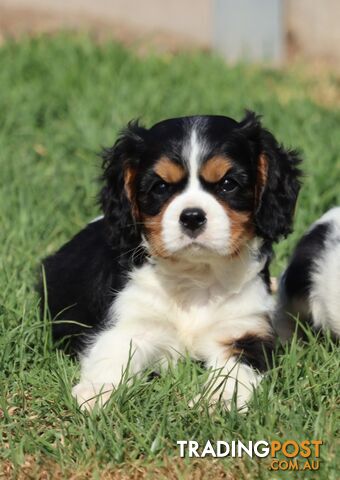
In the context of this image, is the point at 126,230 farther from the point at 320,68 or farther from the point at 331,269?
the point at 320,68

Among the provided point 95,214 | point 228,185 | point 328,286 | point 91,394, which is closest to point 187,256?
point 228,185

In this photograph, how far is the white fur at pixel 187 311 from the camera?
4.29m

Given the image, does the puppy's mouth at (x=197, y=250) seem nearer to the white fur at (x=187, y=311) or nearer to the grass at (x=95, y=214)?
the white fur at (x=187, y=311)

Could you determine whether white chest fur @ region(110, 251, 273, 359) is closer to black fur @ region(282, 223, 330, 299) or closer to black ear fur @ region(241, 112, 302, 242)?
black ear fur @ region(241, 112, 302, 242)

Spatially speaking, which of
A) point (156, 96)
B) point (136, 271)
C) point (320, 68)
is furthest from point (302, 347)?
point (320, 68)

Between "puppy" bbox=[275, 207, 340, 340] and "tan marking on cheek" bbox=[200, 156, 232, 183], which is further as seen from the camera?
"puppy" bbox=[275, 207, 340, 340]

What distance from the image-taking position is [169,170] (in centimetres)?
402

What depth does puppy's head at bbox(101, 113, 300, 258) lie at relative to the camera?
3.93 m

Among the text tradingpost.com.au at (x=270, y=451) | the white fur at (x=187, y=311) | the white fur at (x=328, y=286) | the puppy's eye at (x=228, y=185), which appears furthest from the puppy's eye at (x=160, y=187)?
the white fur at (x=328, y=286)

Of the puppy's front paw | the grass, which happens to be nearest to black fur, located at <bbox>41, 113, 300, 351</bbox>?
the grass

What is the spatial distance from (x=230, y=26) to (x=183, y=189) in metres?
7.44

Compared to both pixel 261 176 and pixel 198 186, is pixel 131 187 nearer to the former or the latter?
pixel 198 186

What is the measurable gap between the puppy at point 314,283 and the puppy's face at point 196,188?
0.85 m

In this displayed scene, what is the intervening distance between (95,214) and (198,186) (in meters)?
2.28
